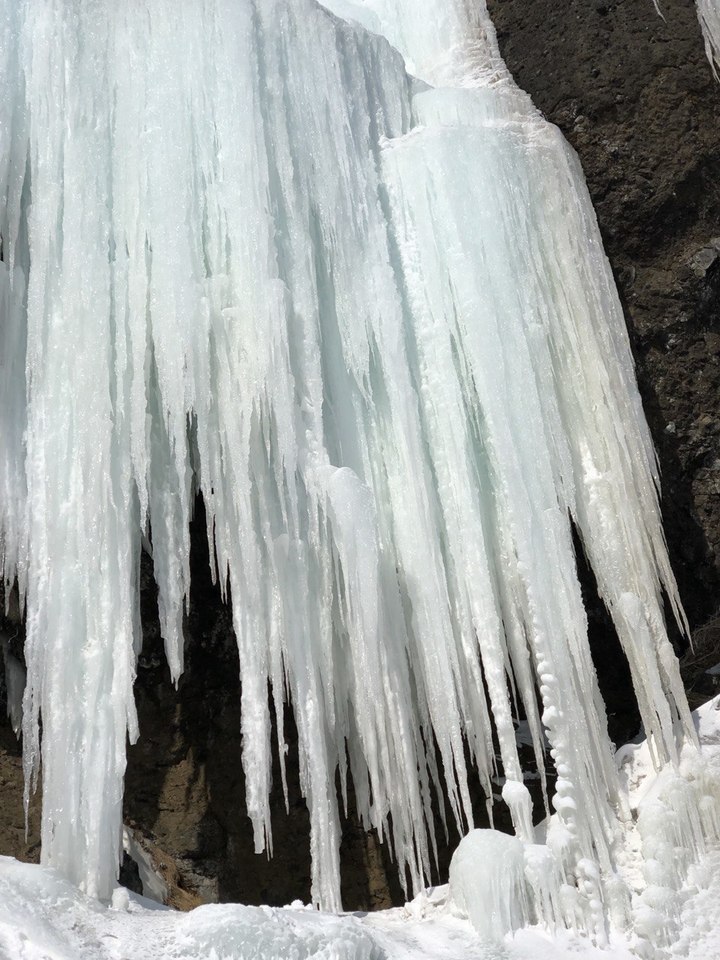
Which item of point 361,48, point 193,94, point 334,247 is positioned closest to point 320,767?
point 334,247

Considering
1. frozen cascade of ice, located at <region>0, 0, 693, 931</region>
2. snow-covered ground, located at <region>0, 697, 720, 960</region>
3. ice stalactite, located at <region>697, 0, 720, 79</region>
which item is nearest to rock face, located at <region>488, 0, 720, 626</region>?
ice stalactite, located at <region>697, 0, 720, 79</region>

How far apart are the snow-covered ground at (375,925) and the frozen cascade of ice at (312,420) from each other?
163mm

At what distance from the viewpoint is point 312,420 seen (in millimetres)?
5254

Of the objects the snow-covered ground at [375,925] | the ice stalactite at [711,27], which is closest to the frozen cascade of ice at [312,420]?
the snow-covered ground at [375,925]

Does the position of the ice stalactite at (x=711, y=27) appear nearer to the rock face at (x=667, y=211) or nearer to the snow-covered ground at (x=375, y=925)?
the rock face at (x=667, y=211)

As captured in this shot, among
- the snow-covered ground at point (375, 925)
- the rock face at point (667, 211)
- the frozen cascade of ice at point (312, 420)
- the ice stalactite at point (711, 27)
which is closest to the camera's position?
the snow-covered ground at point (375, 925)

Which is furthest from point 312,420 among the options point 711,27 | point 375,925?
point 711,27

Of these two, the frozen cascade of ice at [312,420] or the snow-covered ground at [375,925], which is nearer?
the snow-covered ground at [375,925]

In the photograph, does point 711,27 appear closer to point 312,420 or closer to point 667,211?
point 667,211

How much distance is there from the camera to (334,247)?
5.73 metres

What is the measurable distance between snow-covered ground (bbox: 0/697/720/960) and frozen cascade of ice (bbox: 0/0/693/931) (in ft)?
0.54

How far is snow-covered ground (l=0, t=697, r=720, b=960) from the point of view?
3.55 meters

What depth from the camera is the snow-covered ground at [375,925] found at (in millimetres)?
3547

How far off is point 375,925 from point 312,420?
233 cm
